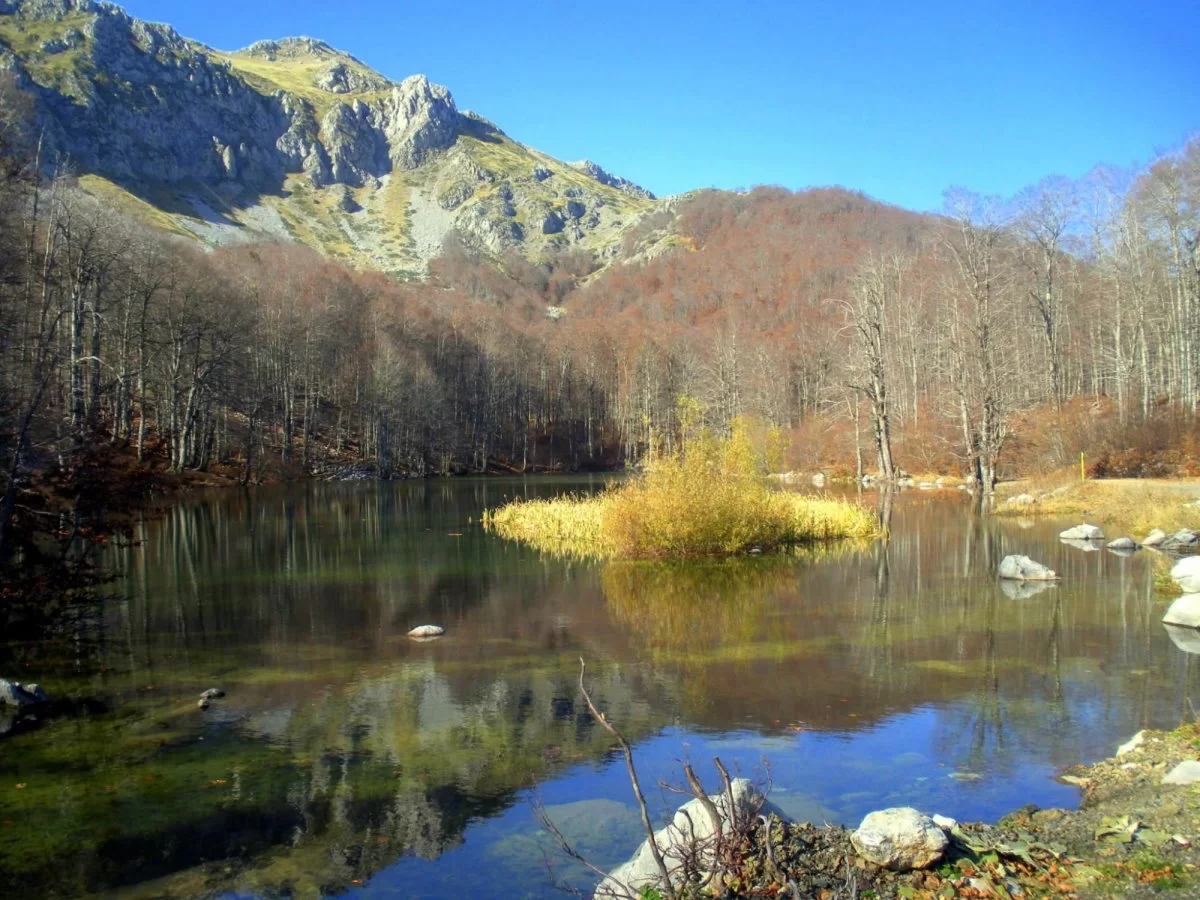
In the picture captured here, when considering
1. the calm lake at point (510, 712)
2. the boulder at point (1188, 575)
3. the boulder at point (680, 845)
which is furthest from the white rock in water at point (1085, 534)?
the boulder at point (680, 845)

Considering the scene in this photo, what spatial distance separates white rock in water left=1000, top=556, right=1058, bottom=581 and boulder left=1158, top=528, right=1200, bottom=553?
6.04 metres

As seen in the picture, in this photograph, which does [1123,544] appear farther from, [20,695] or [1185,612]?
[20,695]

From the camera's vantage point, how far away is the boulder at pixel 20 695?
10.2 meters

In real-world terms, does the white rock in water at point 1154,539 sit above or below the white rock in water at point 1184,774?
below

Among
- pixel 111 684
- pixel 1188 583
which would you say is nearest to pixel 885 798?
pixel 111 684

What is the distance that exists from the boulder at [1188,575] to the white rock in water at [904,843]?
40.3ft

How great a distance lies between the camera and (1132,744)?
8.23m

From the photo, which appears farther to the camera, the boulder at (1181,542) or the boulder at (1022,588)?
the boulder at (1181,542)

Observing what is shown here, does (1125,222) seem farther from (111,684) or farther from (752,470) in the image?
(111,684)

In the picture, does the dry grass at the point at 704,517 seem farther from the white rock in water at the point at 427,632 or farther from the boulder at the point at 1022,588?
the white rock in water at the point at 427,632

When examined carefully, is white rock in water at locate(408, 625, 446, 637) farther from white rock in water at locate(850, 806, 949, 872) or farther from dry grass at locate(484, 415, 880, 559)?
white rock in water at locate(850, 806, 949, 872)

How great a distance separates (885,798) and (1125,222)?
159ft

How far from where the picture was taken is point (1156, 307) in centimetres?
5047

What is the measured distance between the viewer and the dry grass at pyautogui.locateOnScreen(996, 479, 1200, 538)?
24.6 m
